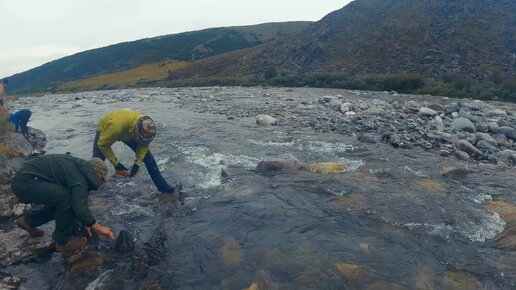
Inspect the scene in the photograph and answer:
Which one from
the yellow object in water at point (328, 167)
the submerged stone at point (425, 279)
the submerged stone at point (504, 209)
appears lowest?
the submerged stone at point (504, 209)

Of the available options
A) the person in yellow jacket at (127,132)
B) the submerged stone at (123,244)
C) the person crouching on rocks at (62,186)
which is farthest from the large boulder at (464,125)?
the person crouching on rocks at (62,186)

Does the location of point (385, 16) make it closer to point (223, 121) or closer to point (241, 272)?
point (223, 121)

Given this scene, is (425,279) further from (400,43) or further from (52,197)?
(400,43)

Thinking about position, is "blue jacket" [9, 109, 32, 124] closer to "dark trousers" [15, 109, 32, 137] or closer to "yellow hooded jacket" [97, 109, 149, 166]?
"dark trousers" [15, 109, 32, 137]

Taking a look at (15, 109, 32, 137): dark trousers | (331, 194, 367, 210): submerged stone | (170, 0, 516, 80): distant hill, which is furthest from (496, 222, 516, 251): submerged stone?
(170, 0, 516, 80): distant hill

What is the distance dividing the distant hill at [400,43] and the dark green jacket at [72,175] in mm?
33025

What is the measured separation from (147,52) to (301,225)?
102440 mm

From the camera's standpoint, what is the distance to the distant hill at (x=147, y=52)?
94500mm

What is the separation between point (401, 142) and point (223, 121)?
7.78 m

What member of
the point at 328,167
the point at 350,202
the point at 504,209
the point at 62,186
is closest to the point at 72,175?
the point at 62,186

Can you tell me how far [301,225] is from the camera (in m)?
7.38

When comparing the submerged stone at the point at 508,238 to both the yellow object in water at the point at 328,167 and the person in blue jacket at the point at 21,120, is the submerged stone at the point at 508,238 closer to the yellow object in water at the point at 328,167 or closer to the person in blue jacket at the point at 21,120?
the yellow object in water at the point at 328,167

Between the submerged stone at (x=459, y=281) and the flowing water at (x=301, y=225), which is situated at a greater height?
the flowing water at (x=301, y=225)

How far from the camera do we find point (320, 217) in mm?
7699
